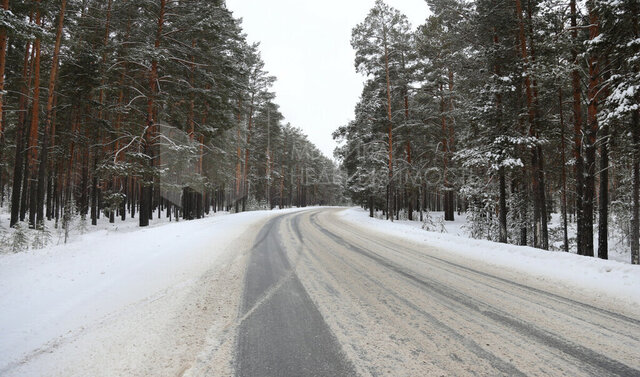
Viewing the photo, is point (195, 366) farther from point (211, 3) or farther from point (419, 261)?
point (211, 3)

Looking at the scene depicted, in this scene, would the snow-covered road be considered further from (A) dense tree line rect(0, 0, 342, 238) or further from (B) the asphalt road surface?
(A) dense tree line rect(0, 0, 342, 238)

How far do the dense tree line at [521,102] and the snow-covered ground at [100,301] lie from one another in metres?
11.2

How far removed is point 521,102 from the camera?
12.1m

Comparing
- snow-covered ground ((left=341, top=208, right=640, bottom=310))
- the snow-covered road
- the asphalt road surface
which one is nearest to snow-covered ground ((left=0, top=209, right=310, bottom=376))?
the snow-covered road

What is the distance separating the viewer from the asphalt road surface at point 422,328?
218cm

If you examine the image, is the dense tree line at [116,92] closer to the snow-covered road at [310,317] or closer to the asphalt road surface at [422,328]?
the snow-covered road at [310,317]

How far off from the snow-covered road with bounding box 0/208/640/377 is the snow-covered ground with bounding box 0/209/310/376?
2cm

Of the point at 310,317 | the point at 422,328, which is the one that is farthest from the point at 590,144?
the point at 310,317

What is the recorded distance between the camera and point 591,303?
3766 mm

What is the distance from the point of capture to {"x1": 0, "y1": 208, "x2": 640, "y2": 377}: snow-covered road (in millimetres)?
2219

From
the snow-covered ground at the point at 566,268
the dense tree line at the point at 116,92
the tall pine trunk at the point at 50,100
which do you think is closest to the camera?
the snow-covered ground at the point at 566,268

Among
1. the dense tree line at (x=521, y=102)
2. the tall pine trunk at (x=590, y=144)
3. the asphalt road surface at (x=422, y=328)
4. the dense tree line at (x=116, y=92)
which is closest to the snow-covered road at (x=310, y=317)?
the asphalt road surface at (x=422, y=328)

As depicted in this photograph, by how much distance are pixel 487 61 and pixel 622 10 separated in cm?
443

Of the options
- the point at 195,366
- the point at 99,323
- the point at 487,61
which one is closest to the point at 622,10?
the point at 487,61
